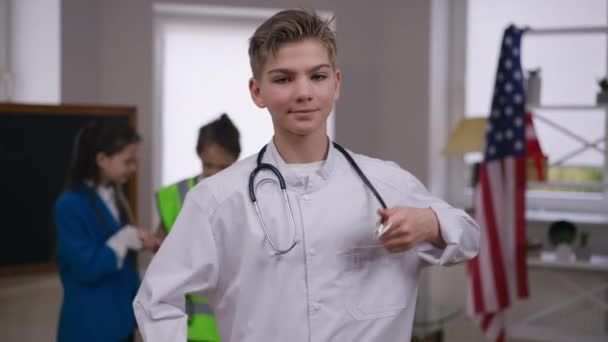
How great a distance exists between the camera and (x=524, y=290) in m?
3.04

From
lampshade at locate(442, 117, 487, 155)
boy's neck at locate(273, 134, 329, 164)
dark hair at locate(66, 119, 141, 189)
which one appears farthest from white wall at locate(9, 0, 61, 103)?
boy's neck at locate(273, 134, 329, 164)

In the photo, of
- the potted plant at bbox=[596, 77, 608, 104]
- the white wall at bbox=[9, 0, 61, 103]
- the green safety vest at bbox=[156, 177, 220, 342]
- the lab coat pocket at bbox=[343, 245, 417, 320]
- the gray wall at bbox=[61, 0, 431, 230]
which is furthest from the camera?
the gray wall at bbox=[61, 0, 431, 230]

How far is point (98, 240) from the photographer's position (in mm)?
2225

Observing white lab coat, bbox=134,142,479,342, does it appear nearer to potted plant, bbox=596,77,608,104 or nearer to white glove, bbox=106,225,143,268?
white glove, bbox=106,225,143,268

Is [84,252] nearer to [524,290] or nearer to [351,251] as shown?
[351,251]

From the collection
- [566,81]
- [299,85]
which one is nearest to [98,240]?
[299,85]

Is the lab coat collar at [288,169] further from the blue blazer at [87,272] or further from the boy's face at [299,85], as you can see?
the blue blazer at [87,272]

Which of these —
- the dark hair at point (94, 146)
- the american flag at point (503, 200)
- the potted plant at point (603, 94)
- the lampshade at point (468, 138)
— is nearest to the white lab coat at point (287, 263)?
the dark hair at point (94, 146)

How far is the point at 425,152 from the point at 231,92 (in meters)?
1.07

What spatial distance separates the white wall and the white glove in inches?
51.1

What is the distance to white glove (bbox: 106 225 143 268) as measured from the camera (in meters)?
2.20

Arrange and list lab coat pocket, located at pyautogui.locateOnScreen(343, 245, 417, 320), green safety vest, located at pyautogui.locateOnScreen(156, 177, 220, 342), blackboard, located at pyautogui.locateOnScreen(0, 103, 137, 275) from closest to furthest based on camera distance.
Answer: lab coat pocket, located at pyautogui.locateOnScreen(343, 245, 417, 320), green safety vest, located at pyautogui.locateOnScreen(156, 177, 220, 342), blackboard, located at pyautogui.locateOnScreen(0, 103, 137, 275)

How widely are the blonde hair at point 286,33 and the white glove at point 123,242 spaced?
1200 millimetres

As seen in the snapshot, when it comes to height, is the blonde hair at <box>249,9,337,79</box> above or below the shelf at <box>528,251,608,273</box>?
above
